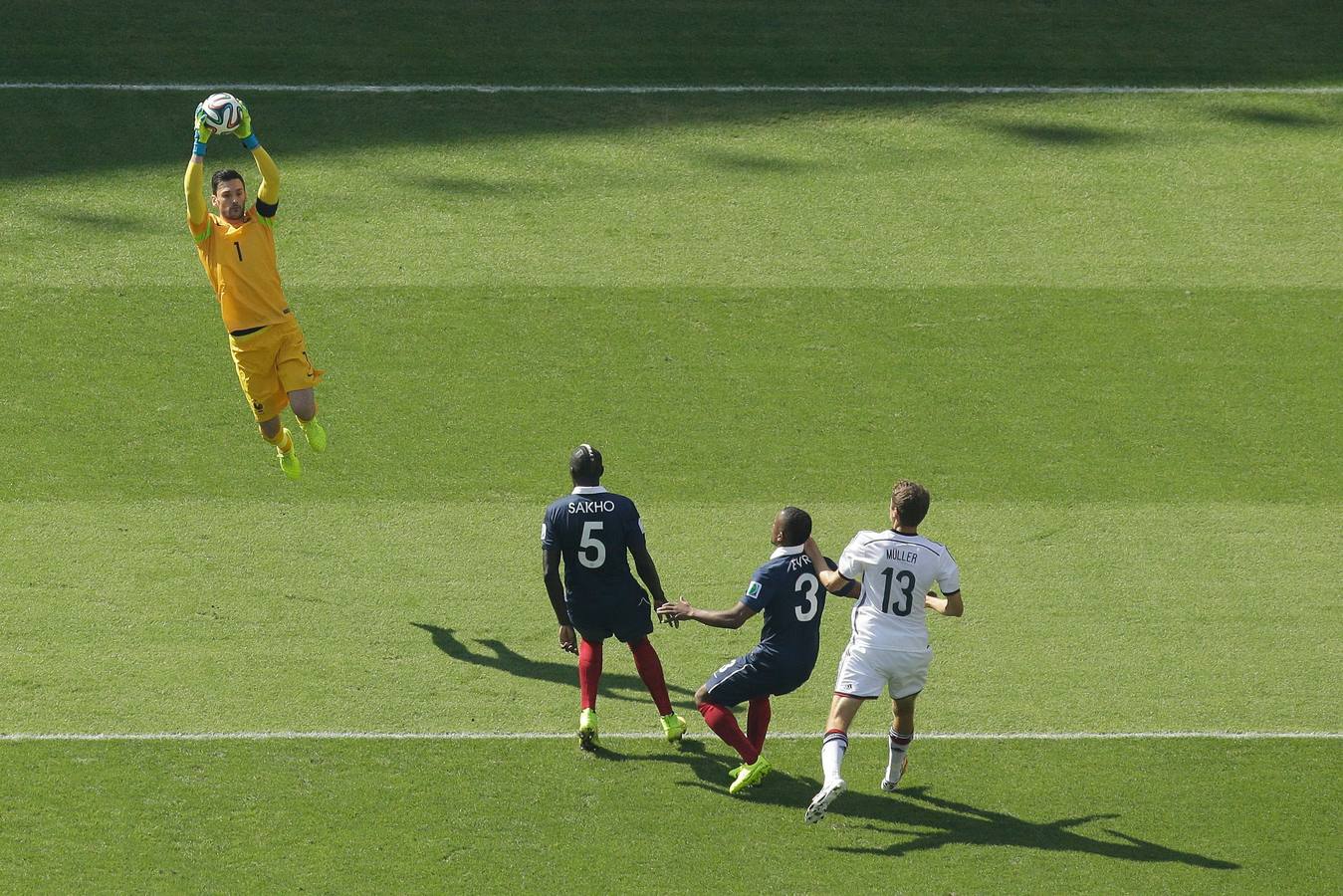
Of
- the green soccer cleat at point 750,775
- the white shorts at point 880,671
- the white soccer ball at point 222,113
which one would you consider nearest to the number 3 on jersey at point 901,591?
the white shorts at point 880,671

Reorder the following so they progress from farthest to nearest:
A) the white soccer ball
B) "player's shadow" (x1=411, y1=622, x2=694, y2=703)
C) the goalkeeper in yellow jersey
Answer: the goalkeeper in yellow jersey → "player's shadow" (x1=411, y1=622, x2=694, y2=703) → the white soccer ball

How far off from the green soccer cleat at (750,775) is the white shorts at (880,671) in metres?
0.68

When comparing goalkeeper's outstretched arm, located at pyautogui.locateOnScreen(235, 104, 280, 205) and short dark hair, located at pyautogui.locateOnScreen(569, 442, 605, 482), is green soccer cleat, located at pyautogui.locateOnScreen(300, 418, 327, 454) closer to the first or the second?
goalkeeper's outstretched arm, located at pyautogui.locateOnScreen(235, 104, 280, 205)

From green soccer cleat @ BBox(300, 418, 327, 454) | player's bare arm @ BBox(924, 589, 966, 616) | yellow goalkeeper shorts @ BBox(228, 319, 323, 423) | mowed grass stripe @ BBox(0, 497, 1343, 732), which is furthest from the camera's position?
green soccer cleat @ BBox(300, 418, 327, 454)

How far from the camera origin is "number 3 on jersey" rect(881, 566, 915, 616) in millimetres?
8414

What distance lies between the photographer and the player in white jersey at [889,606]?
838cm

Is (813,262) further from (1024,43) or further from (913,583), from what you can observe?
(913,583)

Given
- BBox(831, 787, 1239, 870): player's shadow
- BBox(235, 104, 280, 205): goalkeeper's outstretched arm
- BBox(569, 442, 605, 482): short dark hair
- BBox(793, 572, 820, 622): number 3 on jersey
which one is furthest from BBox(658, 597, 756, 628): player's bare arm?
BBox(235, 104, 280, 205): goalkeeper's outstretched arm

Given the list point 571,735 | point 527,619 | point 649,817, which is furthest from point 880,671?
point 527,619

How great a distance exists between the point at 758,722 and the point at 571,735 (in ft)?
4.17

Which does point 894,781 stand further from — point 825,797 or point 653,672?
point 653,672

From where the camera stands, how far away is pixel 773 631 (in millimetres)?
8750

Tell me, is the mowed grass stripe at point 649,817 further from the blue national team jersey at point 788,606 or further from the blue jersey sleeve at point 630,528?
the blue jersey sleeve at point 630,528

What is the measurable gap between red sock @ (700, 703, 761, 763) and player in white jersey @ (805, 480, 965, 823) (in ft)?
1.82
